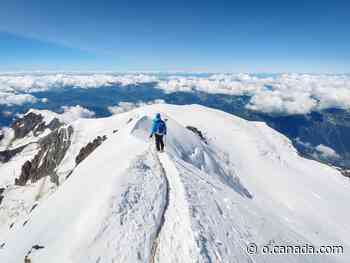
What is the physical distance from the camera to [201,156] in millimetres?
43312

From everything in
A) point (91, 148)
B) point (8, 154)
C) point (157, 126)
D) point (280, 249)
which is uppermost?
point (157, 126)

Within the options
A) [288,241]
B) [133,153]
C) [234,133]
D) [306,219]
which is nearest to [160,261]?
[288,241]

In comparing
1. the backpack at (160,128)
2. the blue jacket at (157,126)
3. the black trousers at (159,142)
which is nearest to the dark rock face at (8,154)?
the black trousers at (159,142)

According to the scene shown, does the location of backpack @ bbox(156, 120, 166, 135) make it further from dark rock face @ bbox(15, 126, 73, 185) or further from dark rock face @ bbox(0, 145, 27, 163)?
dark rock face @ bbox(0, 145, 27, 163)

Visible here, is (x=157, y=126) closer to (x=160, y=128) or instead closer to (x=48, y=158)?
(x=160, y=128)

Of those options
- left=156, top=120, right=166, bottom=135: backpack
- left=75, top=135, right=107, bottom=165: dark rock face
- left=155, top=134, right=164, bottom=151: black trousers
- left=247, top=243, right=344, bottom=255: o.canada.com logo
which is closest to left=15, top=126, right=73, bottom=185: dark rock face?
left=75, top=135, right=107, bottom=165: dark rock face

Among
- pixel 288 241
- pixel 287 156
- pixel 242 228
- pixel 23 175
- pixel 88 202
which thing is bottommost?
pixel 23 175

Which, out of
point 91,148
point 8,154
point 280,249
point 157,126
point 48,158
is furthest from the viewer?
point 8,154

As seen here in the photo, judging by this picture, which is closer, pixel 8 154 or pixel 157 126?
pixel 157 126

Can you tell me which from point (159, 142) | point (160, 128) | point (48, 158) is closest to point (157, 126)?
point (160, 128)

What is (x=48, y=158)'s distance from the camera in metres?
106

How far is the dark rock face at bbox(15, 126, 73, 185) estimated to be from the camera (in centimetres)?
9864

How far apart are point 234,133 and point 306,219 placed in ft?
135

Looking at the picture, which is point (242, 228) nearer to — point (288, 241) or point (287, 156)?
point (288, 241)
